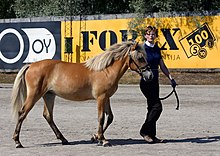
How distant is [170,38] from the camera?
3103cm

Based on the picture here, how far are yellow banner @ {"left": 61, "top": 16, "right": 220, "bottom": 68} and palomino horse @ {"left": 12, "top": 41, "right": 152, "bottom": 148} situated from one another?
18890 millimetres

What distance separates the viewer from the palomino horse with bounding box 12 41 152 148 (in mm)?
11570

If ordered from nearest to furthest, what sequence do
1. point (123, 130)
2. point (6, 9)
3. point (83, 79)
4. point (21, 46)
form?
1. point (83, 79)
2. point (123, 130)
3. point (21, 46)
4. point (6, 9)

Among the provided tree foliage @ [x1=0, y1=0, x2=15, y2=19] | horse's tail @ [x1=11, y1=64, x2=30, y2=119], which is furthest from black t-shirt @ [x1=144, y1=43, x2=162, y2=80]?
tree foliage @ [x1=0, y1=0, x2=15, y2=19]

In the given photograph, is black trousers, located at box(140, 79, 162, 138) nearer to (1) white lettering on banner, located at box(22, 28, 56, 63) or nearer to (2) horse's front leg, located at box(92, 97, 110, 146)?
(2) horse's front leg, located at box(92, 97, 110, 146)

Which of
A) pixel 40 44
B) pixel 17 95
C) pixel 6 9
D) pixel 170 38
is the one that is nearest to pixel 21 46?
pixel 40 44

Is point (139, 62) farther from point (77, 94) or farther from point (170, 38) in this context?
point (170, 38)

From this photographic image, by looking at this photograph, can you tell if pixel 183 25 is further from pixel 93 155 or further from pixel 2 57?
pixel 93 155

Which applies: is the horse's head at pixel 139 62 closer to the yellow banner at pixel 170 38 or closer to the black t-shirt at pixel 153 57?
the black t-shirt at pixel 153 57

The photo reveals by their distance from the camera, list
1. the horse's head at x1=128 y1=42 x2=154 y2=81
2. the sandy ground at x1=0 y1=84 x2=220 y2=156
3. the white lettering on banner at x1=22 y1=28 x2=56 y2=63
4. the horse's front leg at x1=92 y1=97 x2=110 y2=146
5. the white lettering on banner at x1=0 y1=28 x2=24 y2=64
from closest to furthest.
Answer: the sandy ground at x1=0 y1=84 x2=220 y2=156, the horse's front leg at x1=92 y1=97 x2=110 y2=146, the horse's head at x1=128 y1=42 x2=154 y2=81, the white lettering on banner at x1=22 y1=28 x2=56 y2=63, the white lettering on banner at x1=0 y1=28 x2=24 y2=64

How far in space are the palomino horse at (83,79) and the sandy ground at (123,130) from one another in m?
0.47

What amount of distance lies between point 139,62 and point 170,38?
19.7 m

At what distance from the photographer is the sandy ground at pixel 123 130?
431 inches

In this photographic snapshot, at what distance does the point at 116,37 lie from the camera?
3206cm
